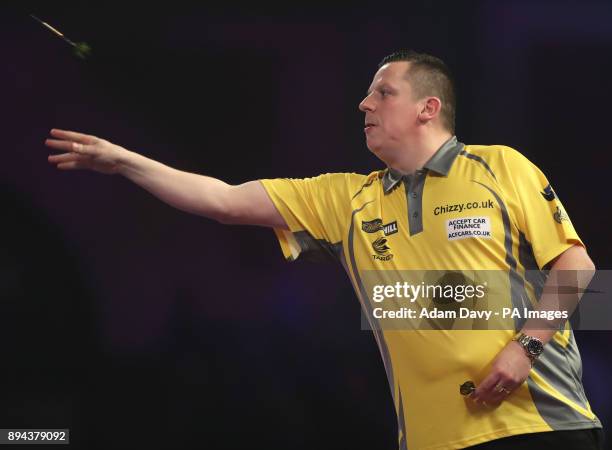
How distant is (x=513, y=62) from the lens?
13.5 feet

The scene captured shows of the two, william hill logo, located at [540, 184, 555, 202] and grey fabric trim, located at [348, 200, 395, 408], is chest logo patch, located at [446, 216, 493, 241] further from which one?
grey fabric trim, located at [348, 200, 395, 408]

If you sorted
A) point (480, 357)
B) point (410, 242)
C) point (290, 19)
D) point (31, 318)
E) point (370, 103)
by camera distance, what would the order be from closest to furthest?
point (480, 357) → point (410, 242) → point (370, 103) → point (31, 318) → point (290, 19)

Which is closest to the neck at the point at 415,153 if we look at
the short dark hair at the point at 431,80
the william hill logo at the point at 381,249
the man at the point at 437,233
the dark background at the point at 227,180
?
the man at the point at 437,233

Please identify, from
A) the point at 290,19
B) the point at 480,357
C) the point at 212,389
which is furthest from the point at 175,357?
the point at 480,357

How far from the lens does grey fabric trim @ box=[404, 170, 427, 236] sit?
2275 mm

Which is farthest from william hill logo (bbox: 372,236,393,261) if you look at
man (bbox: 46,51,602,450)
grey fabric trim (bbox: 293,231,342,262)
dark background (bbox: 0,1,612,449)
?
dark background (bbox: 0,1,612,449)

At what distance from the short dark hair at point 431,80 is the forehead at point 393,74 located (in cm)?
1

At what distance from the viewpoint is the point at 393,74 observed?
8.50 feet

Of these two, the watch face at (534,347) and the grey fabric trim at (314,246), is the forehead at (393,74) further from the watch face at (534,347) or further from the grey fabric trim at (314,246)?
the watch face at (534,347)

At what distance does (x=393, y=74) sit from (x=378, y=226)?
20.7 inches

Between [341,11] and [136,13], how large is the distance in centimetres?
101

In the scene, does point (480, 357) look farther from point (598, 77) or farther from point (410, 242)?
point (598, 77)

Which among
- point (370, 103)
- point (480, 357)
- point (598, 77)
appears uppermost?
point (598, 77)

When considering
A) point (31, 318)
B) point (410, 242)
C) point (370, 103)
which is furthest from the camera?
point (31, 318)
